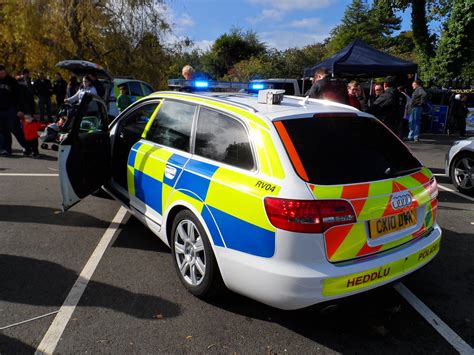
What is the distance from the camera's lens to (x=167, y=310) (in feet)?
9.63

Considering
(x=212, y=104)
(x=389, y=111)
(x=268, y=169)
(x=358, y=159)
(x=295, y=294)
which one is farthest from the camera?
(x=389, y=111)

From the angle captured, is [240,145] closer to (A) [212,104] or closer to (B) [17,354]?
(A) [212,104]

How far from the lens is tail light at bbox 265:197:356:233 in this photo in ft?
7.63

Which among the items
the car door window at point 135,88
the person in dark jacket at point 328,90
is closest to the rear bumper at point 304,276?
the person in dark jacket at point 328,90

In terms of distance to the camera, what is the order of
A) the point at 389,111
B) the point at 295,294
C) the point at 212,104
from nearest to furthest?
1. the point at 295,294
2. the point at 212,104
3. the point at 389,111

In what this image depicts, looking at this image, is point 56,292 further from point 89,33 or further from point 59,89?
point 89,33

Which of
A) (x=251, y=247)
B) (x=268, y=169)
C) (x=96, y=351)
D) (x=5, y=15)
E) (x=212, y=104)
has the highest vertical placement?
(x=5, y=15)

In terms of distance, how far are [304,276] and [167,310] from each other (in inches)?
46.6

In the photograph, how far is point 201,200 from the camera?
112 inches

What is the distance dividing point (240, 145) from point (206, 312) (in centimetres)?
127

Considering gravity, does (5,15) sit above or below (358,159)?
above

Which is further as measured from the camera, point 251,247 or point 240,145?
point 240,145

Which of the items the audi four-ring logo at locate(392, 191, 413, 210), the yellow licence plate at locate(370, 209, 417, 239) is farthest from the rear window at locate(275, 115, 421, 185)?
the yellow licence plate at locate(370, 209, 417, 239)

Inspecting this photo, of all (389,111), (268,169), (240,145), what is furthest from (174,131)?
(389,111)
